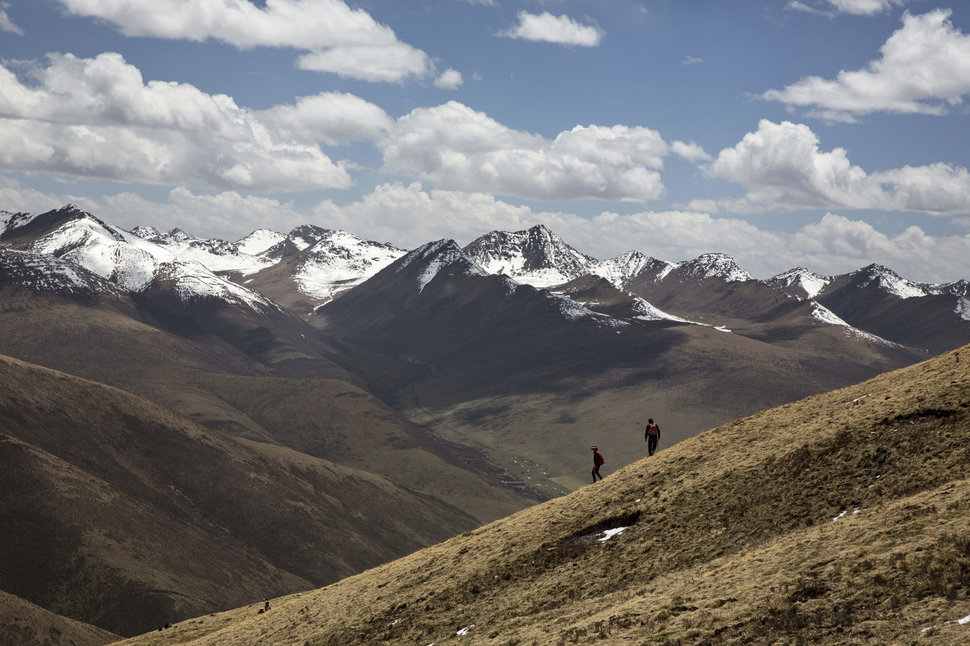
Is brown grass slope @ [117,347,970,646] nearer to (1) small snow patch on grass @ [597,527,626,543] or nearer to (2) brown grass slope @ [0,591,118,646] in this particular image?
(1) small snow patch on grass @ [597,527,626,543]

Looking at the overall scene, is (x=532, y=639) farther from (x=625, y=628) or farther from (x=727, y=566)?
(x=727, y=566)

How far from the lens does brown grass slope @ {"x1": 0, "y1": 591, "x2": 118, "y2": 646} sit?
350 feet

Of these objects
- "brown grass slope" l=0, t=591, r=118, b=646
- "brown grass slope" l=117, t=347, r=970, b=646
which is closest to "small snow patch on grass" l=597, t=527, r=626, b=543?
"brown grass slope" l=117, t=347, r=970, b=646

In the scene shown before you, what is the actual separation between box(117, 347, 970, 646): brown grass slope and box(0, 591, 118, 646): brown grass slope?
6406cm

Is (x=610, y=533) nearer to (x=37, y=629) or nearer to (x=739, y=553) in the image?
(x=739, y=553)

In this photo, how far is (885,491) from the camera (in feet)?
124

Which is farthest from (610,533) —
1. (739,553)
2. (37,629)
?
(37,629)

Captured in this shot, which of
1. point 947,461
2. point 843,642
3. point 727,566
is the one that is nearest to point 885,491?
point 947,461

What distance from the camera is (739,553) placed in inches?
1463

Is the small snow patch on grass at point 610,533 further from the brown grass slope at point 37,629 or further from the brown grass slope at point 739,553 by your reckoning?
the brown grass slope at point 37,629

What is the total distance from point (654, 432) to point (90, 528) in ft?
502

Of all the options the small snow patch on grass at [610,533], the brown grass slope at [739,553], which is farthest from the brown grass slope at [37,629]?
the small snow patch on grass at [610,533]

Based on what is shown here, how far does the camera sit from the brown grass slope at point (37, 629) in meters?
107

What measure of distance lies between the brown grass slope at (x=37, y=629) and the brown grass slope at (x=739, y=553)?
210 ft
